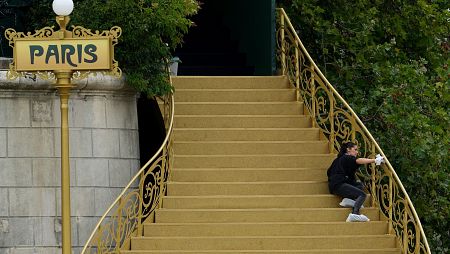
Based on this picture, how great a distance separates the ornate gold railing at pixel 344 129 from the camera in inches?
840

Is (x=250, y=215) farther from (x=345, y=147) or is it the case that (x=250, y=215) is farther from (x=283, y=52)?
(x=283, y=52)

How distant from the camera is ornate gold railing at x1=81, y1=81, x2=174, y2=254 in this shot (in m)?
21.1

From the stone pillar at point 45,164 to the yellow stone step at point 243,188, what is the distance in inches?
36.1

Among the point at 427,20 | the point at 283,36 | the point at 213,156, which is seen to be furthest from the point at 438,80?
the point at 213,156

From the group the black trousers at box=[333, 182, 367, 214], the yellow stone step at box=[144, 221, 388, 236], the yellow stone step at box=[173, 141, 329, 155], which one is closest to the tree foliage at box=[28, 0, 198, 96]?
the yellow stone step at box=[173, 141, 329, 155]

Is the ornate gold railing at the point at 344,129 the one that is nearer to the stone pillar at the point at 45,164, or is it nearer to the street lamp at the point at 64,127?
the stone pillar at the point at 45,164

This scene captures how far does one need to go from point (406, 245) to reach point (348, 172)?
4.70 ft

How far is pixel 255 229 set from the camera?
70.2 ft

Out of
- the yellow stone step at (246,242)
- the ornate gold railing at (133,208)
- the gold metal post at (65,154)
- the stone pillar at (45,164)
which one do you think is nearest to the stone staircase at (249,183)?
the yellow stone step at (246,242)

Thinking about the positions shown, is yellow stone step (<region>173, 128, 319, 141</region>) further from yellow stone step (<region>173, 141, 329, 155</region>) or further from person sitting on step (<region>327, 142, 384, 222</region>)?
person sitting on step (<region>327, 142, 384, 222</region>)

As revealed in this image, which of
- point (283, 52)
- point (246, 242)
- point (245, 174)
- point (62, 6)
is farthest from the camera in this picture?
point (283, 52)

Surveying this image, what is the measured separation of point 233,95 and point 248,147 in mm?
1471

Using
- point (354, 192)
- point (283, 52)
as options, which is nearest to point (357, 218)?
point (354, 192)

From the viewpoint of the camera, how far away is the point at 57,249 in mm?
21688
